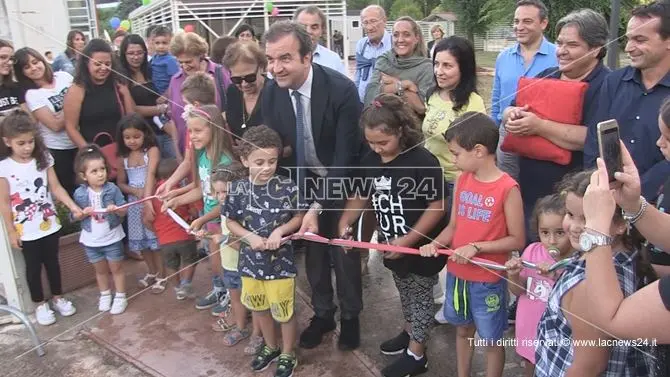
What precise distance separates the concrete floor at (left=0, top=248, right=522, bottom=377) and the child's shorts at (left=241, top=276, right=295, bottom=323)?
376mm

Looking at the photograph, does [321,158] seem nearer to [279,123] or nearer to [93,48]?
[279,123]

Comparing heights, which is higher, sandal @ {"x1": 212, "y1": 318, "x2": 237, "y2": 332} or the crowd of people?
the crowd of people

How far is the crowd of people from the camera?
1692 millimetres

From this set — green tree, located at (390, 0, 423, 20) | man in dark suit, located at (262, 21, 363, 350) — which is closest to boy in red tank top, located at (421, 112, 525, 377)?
man in dark suit, located at (262, 21, 363, 350)

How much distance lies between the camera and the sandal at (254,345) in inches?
125

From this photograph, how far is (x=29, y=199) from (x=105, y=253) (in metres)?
0.62

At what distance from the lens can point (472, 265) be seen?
2465 mm

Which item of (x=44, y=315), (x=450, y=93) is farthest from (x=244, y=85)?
(x=44, y=315)

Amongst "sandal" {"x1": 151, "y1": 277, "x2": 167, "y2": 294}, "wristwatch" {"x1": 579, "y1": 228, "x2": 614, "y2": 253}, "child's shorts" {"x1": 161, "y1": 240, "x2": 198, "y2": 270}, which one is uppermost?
"wristwatch" {"x1": 579, "y1": 228, "x2": 614, "y2": 253}

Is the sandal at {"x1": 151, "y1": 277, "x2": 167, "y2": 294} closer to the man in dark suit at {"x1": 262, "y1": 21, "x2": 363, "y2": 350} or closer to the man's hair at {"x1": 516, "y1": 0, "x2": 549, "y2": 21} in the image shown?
the man in dark suit at {"x1": 262, "y1": 21, "x2": 363, "y2": 350}

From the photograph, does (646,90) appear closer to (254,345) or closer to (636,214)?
(636,214)

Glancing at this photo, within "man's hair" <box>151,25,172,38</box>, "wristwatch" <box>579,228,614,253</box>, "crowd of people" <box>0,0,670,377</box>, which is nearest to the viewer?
"wristwatch" <box>579,228,614,253</box>

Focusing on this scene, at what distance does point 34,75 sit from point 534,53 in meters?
3.79

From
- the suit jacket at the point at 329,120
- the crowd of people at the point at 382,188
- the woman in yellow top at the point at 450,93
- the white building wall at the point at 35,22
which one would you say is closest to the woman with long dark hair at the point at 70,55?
the white building wall at the point at 35,22
